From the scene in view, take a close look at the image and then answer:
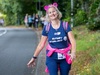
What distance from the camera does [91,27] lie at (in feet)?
67.8

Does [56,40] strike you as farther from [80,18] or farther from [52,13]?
[80,18]

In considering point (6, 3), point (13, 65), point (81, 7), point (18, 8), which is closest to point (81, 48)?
point (13, 65)

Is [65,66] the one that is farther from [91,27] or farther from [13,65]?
[91,27]

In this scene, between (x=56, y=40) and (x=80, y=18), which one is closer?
(x=56, y=40)

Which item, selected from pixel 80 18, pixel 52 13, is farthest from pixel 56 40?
pixel 80 18

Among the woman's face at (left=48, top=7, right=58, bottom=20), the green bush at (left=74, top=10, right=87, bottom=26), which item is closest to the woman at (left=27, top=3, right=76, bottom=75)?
the woman's face at (left=48, top=7, right=58, bottom=20)

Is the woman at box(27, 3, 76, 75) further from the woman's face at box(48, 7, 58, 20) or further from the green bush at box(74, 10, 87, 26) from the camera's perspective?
the green bush at box(74, 10, 87, 26)

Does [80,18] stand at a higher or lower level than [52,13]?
lower

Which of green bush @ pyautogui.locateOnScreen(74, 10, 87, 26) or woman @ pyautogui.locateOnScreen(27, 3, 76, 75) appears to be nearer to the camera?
woman @ pyautogui.locateOnScreen(27, 3, 76, 75)

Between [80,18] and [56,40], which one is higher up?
[56,40]

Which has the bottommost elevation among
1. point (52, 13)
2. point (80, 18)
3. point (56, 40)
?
point (80, 18)

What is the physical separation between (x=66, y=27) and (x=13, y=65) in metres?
6.56

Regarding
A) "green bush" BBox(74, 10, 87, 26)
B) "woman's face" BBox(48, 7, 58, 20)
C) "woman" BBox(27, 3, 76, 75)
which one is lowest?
"green bush" BBox(74, 10, 87, 26)

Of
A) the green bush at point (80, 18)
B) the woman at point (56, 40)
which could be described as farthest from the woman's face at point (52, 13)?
the green bush at point (80, 18)
